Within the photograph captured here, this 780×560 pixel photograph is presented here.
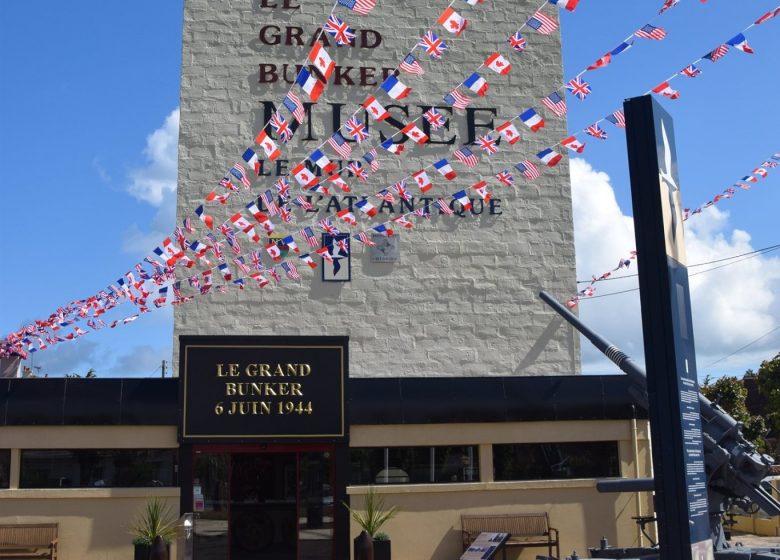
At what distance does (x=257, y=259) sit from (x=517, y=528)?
798 centimetres

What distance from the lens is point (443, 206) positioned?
750 inches

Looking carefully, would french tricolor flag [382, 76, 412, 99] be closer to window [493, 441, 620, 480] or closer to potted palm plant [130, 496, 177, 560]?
window [493, 441, 620, 480]

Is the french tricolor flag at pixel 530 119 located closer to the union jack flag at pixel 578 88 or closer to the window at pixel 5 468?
the union jack flag at pixel 578 88

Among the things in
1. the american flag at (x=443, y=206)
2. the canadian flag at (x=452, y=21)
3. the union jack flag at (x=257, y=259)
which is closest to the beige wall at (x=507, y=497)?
the union jack flag at (x=257, y=259)

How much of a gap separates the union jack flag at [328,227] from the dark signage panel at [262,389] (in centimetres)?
300

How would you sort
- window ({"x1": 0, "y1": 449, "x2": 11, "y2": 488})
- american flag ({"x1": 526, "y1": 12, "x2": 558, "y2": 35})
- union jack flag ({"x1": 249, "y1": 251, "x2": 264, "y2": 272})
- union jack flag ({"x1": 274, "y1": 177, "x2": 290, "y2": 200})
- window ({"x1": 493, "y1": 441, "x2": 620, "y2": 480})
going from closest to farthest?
1. american flag ({"x1": 526, "y1": 12, "x2": 558, "y2": 35})
2. window ({"x1": 0, "y1": 449, "x2": 11, "y2": 488})
3. window ({"x1": 493, "y1": 441, "x2": 620, "y2": 480})
4. union jack flag ({"x1": 249, "y1": 251, "x2": 264, "y2": 272})
5. union jack flag ({"x1": 274, "y1": 177, "x2": 290, "y2": 200})

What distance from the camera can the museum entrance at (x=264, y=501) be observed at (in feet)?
54.1

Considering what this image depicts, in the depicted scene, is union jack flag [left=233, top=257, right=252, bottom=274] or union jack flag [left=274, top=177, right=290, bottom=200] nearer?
union jack flag [left=233, top=257, right=252, bottom=274]

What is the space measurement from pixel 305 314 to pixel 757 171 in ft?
33.2

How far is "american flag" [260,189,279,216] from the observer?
1775cm

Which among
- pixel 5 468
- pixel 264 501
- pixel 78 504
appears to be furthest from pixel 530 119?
pixel 5 468

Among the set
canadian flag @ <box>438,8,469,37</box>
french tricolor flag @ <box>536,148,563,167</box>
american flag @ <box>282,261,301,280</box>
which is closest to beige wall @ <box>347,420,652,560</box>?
american flag @ <box>282,261,301,280</box>

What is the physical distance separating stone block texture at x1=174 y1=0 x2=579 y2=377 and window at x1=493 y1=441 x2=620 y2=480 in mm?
3144

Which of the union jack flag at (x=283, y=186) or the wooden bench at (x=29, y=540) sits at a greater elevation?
the union jack flag at (x=283, y=186)
